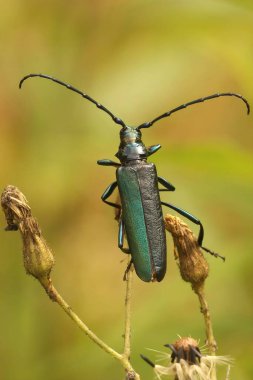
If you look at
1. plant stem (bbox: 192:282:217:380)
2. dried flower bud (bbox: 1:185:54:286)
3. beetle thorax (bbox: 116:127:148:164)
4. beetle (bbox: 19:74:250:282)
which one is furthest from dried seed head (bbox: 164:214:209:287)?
beetle thorax (bbox: 116:127:148:164)

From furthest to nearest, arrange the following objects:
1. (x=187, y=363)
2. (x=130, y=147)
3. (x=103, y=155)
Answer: (x=103, y=155) < (x=130, y=147) < (x=187, y=363)

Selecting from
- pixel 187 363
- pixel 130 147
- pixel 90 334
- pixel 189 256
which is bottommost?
pixel 187 363

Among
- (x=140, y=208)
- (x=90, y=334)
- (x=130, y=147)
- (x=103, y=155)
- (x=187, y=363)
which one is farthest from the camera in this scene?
(x=103, y=155)

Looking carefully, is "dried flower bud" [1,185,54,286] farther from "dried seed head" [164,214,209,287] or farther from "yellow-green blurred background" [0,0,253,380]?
"yellow-green blurred background" [0,0,253,380]

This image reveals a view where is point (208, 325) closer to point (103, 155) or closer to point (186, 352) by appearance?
point (186, 352)

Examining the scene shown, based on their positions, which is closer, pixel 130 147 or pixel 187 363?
pixel 187 363

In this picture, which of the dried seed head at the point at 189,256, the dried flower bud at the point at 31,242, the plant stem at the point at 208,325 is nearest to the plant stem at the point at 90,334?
the dried flower bud at the point at 31,242

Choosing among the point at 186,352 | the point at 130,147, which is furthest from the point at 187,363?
the point at 130,147

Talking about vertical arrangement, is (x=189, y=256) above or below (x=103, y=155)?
below
